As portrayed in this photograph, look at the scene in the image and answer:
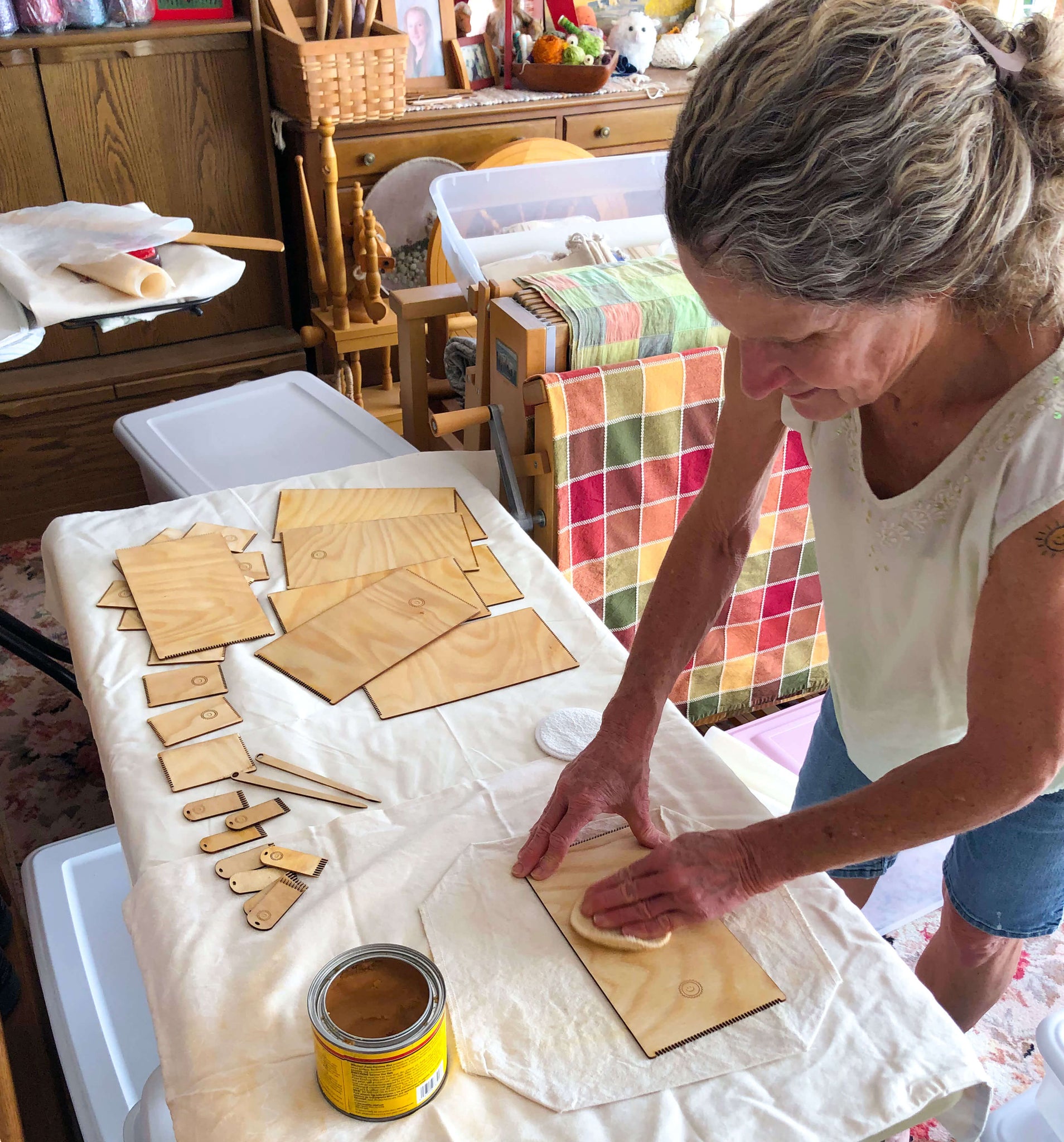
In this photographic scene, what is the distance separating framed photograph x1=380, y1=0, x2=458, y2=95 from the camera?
3.08 m

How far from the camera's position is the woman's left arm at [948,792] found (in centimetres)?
73

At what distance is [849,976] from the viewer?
813 mm

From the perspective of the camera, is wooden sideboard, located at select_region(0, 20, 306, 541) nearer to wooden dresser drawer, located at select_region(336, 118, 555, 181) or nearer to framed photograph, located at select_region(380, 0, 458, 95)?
wooden dresser drawer, located at select_region(336, 118, 555, 181)

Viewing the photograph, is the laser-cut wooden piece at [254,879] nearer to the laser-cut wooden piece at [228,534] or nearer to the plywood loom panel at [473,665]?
the plywood loom panel at [473,665]

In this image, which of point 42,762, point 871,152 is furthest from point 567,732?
point 42,762

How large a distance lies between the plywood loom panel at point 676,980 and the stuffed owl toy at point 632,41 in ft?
Answer: 10.5

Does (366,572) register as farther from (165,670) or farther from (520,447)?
(520,447)

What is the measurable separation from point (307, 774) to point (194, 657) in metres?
0.24

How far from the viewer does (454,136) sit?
3053mm

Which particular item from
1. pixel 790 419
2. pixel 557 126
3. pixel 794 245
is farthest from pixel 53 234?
pixel 557 126

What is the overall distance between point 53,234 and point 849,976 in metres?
1.45

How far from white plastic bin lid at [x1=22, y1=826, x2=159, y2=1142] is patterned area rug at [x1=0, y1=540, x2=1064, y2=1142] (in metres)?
0.35

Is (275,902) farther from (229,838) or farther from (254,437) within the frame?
(254,437)

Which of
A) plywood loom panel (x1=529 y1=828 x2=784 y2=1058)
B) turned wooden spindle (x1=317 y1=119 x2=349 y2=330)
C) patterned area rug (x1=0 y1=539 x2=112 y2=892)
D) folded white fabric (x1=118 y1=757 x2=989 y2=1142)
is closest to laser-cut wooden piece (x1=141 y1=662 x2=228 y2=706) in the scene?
folded white fabric (x1=118 y1=757 x2=989 y2=1142)
